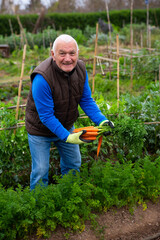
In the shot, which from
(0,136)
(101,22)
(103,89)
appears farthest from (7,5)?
(0,136)

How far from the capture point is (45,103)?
2.40 metres

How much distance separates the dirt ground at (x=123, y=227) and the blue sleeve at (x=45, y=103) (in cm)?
91

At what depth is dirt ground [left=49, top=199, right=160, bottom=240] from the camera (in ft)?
8.23

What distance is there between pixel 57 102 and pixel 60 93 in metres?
0.09

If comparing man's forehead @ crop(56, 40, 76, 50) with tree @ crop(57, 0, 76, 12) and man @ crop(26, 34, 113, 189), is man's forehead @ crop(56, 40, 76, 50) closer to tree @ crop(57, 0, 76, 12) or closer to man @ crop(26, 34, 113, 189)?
man @ crop(26, 34, 113, 189)

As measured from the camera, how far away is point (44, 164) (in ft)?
9.18

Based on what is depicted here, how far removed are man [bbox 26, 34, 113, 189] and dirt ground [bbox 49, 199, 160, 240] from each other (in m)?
0.63

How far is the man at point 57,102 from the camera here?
Answer: 2.38 m

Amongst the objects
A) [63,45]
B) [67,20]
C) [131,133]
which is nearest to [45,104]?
[63,45]

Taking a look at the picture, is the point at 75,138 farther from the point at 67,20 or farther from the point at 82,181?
the point at 67,20

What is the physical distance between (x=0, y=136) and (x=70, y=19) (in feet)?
52.9

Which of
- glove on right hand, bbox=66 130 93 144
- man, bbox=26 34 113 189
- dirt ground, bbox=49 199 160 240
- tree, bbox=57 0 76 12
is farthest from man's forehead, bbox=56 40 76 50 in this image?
tree, bbox=57 0 76 12

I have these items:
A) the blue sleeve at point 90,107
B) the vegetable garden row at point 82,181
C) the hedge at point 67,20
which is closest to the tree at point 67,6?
the hedge at point 67,20

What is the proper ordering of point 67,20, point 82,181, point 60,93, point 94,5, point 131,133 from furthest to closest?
point 94,5 < point 67,20 < point 131,133 < point 82,181 < point 60,93
